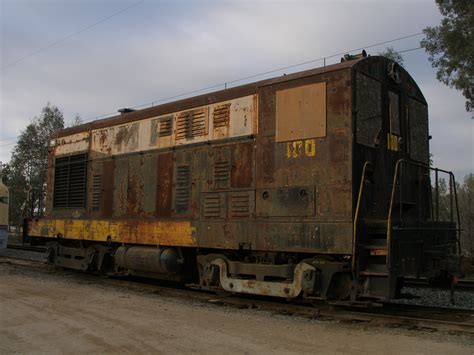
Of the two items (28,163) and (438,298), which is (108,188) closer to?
(438,298)

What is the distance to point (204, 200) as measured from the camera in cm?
869

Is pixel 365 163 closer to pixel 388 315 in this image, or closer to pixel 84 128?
pixel 388 315

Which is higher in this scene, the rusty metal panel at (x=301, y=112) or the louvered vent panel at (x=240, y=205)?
the rusty metal panel at (x=301, y=112)

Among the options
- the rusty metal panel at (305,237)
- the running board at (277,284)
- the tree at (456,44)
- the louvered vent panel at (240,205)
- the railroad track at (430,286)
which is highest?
the tree at (456,44)

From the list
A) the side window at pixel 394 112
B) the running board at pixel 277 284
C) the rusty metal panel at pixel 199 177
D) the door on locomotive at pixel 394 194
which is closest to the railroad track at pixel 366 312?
the running board at pixel 277 284

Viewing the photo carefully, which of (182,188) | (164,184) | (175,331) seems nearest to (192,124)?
(182,188)

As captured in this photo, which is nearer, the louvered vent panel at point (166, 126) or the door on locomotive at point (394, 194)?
the door on locomotive at point (394, 194)

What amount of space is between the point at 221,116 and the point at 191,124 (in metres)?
0.87

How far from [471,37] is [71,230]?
14.2m

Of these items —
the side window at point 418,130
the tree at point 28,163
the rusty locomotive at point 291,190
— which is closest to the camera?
the rusty locomotive at point 291,190

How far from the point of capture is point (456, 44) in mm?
16281

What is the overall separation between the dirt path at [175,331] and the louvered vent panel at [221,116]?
10.9ft

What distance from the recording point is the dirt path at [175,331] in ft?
17.4

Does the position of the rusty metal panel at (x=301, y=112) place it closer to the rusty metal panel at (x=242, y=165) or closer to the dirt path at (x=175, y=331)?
the rusty metal panel at (x=242, y=165)
